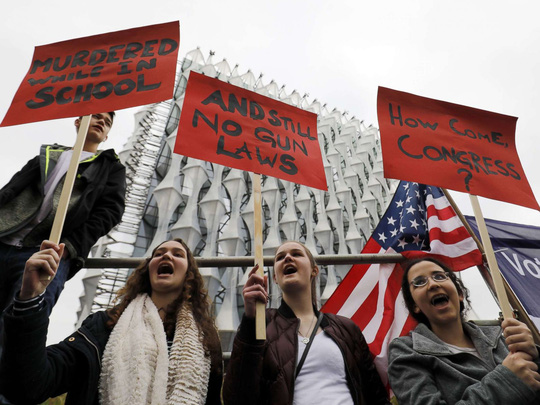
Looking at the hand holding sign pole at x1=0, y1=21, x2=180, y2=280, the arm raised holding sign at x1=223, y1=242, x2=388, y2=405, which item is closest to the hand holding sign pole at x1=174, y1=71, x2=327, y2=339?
the hand holding sign pole at x1=0, y1=21, x2=180, y2=280

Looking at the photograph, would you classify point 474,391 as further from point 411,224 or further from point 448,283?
point 411,224

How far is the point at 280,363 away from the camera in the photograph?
170 centimetres

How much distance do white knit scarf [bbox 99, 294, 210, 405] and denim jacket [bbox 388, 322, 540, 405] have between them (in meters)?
0.84

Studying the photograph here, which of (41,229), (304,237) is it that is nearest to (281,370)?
(41,229)

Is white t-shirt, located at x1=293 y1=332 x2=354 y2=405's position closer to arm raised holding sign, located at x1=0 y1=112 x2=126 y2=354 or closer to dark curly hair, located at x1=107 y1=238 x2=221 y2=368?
dark curly hair, located at x1=107 y1=238 x2=221 y2=368

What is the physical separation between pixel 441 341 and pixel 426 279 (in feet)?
1.08

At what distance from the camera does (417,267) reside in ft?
7.03

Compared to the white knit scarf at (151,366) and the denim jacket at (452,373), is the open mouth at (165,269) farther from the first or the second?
the denim jacket at (452,373)

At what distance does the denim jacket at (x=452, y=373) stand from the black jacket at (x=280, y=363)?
0.47 feet

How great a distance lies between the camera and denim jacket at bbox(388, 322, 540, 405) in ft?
4.53

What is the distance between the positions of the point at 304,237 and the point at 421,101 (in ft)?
60.7

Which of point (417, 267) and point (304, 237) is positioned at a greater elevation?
point (304, 237)

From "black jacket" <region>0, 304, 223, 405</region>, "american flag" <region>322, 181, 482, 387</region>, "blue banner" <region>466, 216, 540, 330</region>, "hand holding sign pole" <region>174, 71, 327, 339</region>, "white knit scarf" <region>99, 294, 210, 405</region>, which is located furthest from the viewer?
"american flag" <region>322, 181, 482, 387</region>

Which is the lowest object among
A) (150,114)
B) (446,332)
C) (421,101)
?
(446,332)
